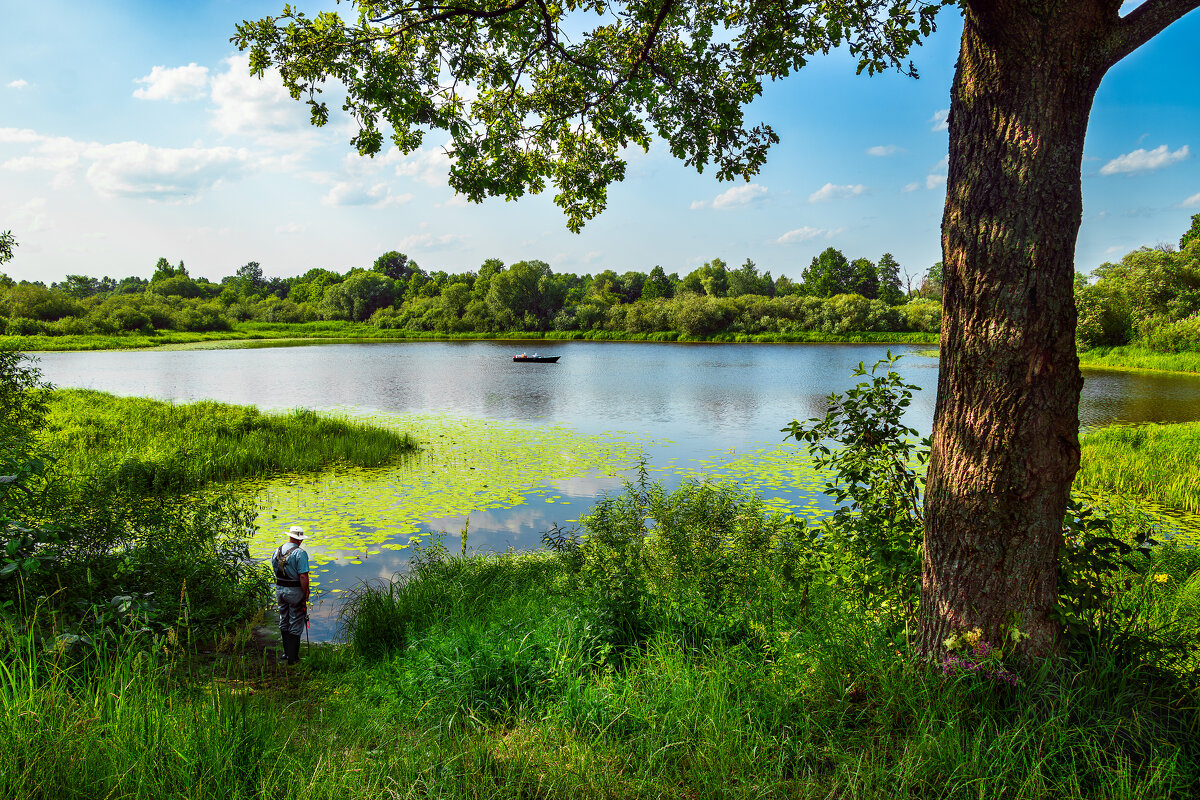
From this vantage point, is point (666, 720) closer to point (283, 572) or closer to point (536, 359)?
point (283, 572)

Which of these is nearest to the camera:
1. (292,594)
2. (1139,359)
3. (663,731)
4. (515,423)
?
(663,731)

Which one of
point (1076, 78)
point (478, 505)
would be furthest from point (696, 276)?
point (1076, 78)

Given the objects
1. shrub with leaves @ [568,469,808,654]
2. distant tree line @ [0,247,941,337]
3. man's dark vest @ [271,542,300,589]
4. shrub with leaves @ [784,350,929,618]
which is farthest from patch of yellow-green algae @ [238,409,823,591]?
distant tree line @ [0,247,941,337]

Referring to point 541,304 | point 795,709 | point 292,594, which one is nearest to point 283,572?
point 292,594

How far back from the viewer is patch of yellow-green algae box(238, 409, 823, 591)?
9.57 m

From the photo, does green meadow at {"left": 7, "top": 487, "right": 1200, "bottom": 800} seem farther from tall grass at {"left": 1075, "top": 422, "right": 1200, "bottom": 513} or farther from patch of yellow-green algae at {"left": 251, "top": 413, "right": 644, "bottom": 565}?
tall grass at {"left": 1075, "top": 422, "right": 1200, "bottom": 513}

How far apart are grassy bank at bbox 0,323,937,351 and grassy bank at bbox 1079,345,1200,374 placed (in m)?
21.6

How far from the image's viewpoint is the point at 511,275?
8281cm

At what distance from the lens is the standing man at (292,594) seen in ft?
19.3

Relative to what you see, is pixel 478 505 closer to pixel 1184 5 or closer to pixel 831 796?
pixel 831 796

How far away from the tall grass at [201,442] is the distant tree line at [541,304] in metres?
46.3

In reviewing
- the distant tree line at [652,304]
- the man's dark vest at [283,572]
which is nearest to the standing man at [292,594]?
the man's dark vest at [283,572]

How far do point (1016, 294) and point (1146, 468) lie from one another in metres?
12.0

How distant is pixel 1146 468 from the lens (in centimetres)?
1145
